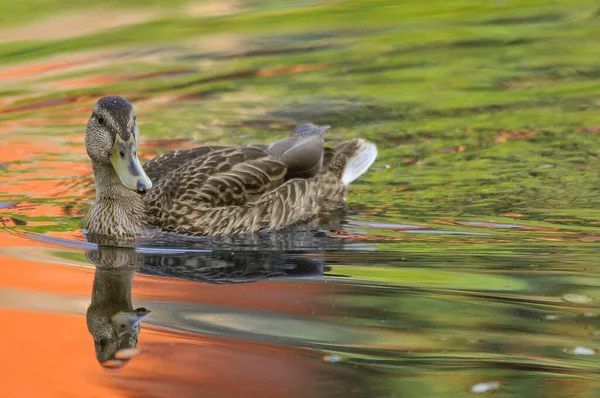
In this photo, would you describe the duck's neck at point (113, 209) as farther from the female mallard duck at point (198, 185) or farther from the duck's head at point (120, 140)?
the duck's head at point (120, 140)

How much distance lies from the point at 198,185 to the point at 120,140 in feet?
2.71

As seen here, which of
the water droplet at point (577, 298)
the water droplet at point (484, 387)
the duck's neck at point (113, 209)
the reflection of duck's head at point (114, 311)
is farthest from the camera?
the duck's neck at point (113, 209)

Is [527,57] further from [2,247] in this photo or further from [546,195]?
[2,247]

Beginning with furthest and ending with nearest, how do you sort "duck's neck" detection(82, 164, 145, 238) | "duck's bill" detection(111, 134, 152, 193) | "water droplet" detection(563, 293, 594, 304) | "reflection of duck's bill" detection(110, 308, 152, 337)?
"duck's neck" detection(82, 164, 145, 238), "duck's bill" detection(111, 134, 152, 193), "water droplet" detection(563, 293, 594, 304), "reflection of duck's bill" detection(110, 308, 152, 337)

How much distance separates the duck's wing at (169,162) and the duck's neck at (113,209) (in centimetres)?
29

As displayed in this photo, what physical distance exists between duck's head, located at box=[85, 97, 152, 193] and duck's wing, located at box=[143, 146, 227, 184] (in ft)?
2.11

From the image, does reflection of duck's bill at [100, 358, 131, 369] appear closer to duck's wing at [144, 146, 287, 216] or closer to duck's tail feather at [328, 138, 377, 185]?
duck's wing at [144, 146, 287, 216]

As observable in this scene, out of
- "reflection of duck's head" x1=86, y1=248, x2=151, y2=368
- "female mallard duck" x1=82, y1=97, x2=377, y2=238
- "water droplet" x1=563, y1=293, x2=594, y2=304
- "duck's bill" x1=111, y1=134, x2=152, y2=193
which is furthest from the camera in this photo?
"female mallard duck" x1=82, y1=97, x2=377, y2=238

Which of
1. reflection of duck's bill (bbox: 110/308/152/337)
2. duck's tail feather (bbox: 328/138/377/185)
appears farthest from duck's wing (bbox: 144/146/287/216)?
reflection of duck's bill (bbox: 110/308/152/337)

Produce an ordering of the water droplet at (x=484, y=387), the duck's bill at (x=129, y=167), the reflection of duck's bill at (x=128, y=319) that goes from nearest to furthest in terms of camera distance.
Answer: the water droplet at (x=484, y=387) < the reflection of duck's bill at (x=128, y=319) < the duck's bill at (x=129, y=167)

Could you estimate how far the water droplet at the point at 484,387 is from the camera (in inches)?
217

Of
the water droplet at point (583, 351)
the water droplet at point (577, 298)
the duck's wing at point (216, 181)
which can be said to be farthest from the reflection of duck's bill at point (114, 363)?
the duck's wing at point (216, 181)

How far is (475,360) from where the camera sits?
5836 mm

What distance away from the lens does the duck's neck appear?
871 cm
